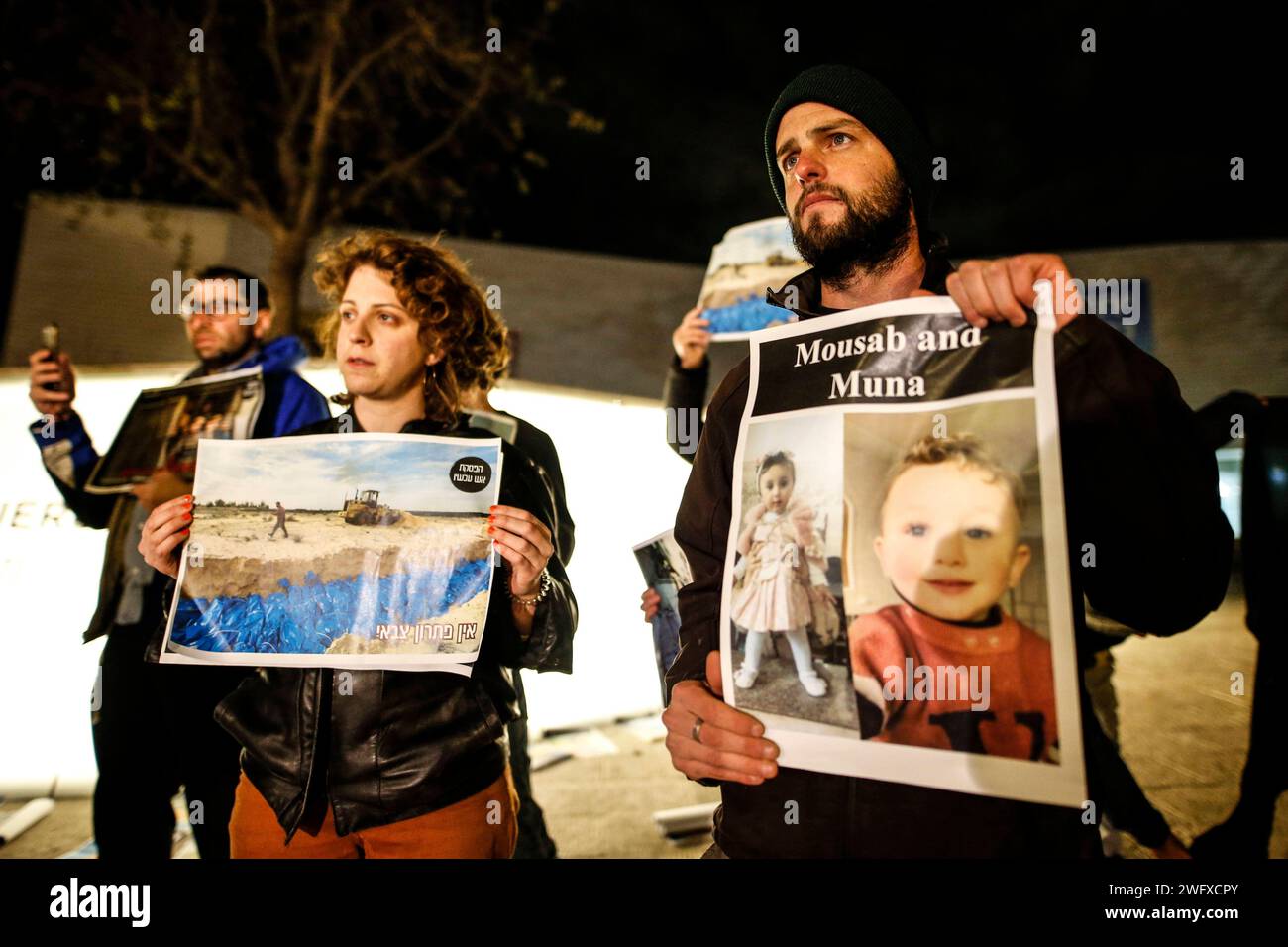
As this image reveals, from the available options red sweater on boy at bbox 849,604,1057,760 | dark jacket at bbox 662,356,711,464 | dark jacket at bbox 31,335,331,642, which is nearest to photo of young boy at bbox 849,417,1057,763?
red sweater on boy at bbox 849,604,1057,760

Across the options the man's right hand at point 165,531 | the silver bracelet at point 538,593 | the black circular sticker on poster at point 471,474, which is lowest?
the silver bracelet at point 538,593

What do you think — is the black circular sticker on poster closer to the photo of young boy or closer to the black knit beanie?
the photo of young boy

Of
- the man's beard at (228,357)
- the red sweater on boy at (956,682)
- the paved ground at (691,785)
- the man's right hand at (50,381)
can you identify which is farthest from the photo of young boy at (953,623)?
the man's right hand at (50,381)

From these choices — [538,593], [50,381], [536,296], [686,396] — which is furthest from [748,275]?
[536,296]

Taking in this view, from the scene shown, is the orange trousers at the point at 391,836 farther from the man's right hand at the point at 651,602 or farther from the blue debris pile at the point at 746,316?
the blue debris pile at the point at 746,316

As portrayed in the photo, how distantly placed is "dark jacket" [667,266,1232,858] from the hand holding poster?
43mm

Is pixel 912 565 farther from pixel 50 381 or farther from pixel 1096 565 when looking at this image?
pixel 50 381

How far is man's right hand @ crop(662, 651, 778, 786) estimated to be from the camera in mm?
1153

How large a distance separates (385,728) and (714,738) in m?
0.76

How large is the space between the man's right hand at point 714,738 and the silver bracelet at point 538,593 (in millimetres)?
398

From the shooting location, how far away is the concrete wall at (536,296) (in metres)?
6.86
